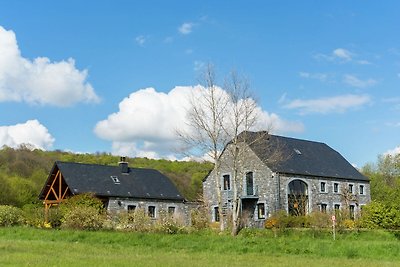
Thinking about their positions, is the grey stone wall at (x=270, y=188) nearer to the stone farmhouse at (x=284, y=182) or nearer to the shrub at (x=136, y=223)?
the stone farmhouse at (x=284, y=182)

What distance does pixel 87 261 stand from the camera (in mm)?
12469

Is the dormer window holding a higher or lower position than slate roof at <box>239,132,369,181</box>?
lower

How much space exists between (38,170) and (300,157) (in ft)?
97.2

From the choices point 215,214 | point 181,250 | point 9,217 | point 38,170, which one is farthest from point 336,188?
point 38,170

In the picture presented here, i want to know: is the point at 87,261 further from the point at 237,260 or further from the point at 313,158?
the point at 313,158

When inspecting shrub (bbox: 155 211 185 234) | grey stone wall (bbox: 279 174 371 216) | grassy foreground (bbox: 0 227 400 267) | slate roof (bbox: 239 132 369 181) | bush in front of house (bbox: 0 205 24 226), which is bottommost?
grassy foreground (bbox: 0 227 400 267)

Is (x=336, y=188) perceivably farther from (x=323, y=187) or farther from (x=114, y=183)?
(x=114, y=183)

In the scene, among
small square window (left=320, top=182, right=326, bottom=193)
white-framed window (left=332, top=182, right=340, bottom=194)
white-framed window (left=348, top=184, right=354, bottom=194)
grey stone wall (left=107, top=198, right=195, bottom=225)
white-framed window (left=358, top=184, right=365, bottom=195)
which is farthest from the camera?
white-framed window (left=358, top=184, right=365, bottom=195)

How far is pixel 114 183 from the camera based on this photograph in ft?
136

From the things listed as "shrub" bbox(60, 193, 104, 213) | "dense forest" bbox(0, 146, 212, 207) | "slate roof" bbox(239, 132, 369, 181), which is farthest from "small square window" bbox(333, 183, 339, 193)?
"shrub" bbox(60, 193, 104, 213)

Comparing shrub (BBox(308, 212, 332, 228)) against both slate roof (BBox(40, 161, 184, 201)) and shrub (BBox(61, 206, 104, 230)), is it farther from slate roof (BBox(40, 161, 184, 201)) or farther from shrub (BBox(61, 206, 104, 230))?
slate roof (BBox(40, 161, 184, 201))

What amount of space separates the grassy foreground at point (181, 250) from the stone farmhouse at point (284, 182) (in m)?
15.2

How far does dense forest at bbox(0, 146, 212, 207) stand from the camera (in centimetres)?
4856

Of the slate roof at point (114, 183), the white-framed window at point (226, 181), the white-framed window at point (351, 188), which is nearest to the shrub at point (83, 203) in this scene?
the slate roof at point (114, 183)
